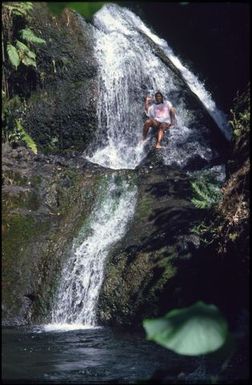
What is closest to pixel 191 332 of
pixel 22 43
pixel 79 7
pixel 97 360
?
pixel 79 7

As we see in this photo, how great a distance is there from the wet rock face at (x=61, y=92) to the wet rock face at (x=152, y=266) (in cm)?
383

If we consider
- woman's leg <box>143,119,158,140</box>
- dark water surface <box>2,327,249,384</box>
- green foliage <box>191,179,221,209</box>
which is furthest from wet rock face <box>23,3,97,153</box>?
dark water surface <box>2,327,249,384</box>

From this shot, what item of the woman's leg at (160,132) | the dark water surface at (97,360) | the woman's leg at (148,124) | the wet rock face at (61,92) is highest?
the wet rock face at (61,92)

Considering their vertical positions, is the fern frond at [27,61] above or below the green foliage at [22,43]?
below

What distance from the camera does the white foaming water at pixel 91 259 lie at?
28.2 feet

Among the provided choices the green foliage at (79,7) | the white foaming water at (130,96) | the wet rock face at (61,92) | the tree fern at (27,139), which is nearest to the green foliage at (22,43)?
the wet rock face at (61,92)

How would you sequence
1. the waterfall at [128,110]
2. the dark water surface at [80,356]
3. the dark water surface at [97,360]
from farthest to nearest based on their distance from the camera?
1. the waterfall at [128,110]
2. the dark water surface at [80,356]
3. the dark water surface at [97,360]

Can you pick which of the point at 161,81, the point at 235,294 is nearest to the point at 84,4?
the point at 235,294

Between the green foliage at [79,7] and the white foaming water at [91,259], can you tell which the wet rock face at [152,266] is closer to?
the white foaming water at [91,259]

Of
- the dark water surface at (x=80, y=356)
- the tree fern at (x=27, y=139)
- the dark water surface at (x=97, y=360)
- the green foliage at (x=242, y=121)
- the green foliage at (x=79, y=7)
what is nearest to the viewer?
the green foliage at (x=79, y=7)

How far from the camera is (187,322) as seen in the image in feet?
5.08

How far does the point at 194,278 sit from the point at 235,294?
642mm

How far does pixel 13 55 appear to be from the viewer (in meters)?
12.0

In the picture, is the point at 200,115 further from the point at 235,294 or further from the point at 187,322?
the point at 187,322
